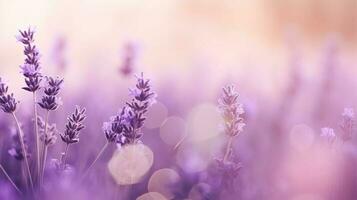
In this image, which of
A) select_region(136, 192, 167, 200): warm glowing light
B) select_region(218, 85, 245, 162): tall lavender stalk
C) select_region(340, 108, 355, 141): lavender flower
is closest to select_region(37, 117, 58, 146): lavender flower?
select_region(136, 192, 167, 200): warm glowing light

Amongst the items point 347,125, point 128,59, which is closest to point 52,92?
point 347,125

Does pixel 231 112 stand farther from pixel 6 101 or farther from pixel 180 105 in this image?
Result: pixel 180 105

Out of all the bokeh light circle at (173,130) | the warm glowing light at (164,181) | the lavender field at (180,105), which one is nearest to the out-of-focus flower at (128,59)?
the lavender field at (180,105)

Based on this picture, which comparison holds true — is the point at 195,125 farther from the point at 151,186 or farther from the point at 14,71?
the point at 14,71

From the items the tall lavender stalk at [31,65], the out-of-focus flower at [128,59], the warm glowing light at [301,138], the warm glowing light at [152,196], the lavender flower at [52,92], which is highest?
the out-of-focus flower at [128,59]

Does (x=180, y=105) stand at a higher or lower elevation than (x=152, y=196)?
higher

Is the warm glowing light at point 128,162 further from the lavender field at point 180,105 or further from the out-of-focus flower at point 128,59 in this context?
the out-of-focus flower at point 128,59
